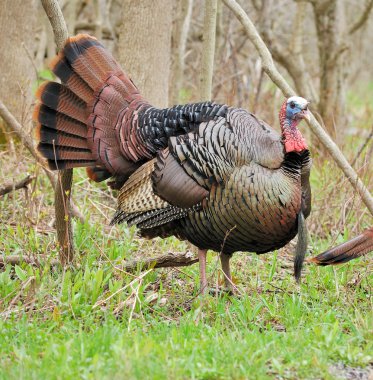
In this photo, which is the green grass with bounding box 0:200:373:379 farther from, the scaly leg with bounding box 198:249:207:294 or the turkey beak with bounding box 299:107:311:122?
the turkey beak with bounding box 299:107:311:122

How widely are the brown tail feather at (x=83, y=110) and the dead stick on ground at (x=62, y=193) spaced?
10 centimetres

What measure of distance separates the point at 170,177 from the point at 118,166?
0.50 meters

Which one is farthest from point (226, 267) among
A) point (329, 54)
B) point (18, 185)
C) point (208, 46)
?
point (329, 54)

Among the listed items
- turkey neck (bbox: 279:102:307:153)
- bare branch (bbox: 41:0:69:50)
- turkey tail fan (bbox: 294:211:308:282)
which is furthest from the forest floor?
bare branch (bbox: 41:0:69:50)

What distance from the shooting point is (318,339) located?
14.1ft

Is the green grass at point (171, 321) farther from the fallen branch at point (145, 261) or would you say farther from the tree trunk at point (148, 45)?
the tree trunk at point (148, 45)

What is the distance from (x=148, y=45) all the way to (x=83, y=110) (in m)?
2.20

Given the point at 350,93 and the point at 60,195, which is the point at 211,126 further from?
the point at 350,93

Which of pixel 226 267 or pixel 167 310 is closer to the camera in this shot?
pixel 167 310

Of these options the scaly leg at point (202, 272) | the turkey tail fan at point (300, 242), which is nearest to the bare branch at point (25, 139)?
the scaly leg at point (202, 272)

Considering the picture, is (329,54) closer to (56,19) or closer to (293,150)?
(293,150)

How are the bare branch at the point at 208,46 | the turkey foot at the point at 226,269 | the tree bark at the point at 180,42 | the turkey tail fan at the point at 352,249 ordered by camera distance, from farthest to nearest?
1. the tree bark at the point at 180,42
2. the bare branch at the point at 208,46
3. the turkey foot at the point at 226,269
4. the turkey tail fan at the point at 352,249

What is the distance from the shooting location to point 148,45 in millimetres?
7277

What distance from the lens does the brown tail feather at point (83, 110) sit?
514cm
